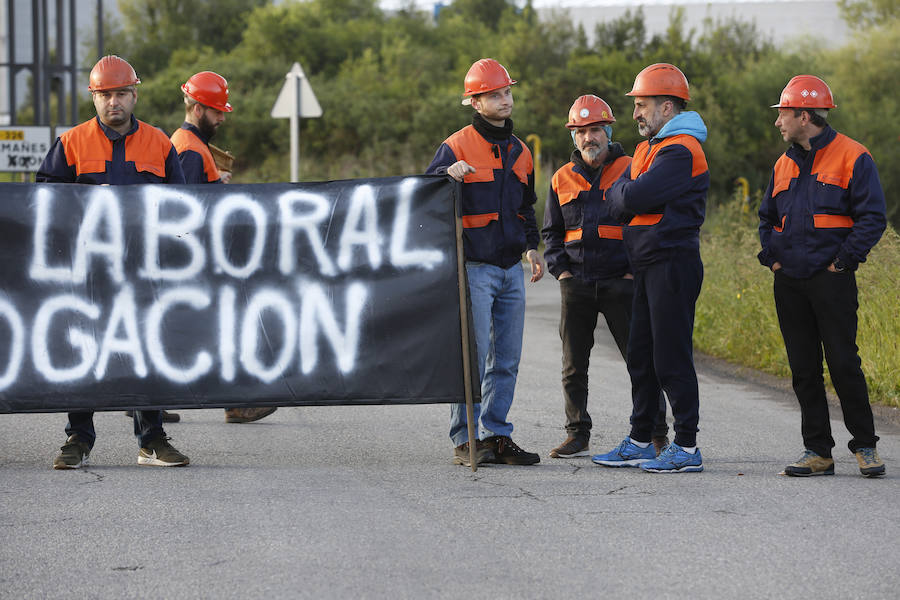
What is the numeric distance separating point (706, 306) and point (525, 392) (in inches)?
189

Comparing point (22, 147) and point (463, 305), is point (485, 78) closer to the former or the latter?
point (463, 305)

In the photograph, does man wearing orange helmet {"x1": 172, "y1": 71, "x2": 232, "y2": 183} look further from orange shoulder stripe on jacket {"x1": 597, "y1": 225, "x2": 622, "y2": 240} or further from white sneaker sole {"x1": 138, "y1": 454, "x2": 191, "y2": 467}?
orange shoulder stripe on jacket {"x1": 597, "y1": 225, "x2": 622, "y2": 240}

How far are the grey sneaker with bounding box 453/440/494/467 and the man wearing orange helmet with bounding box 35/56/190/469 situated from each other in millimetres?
1526

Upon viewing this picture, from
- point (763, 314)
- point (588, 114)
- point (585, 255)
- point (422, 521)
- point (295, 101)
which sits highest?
point (295, 101)

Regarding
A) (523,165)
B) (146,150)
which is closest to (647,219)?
(523,165)

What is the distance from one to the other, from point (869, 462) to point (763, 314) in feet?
20.6

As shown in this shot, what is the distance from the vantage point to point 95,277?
26.2 feet

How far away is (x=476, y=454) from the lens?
7.84 m

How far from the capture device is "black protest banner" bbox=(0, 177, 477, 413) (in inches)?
312

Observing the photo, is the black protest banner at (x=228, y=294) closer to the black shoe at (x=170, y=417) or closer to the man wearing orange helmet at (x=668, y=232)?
the man wearing orange helmet at (x=668, y=232)

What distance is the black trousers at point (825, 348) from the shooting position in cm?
755

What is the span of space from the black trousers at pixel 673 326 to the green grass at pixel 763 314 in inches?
135

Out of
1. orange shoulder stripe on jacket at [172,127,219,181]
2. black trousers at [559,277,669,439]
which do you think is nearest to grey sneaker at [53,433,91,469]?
orange shoulder stripe on jacket at [172,127,219,181]

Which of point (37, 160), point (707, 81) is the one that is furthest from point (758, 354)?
point (707, 81)
